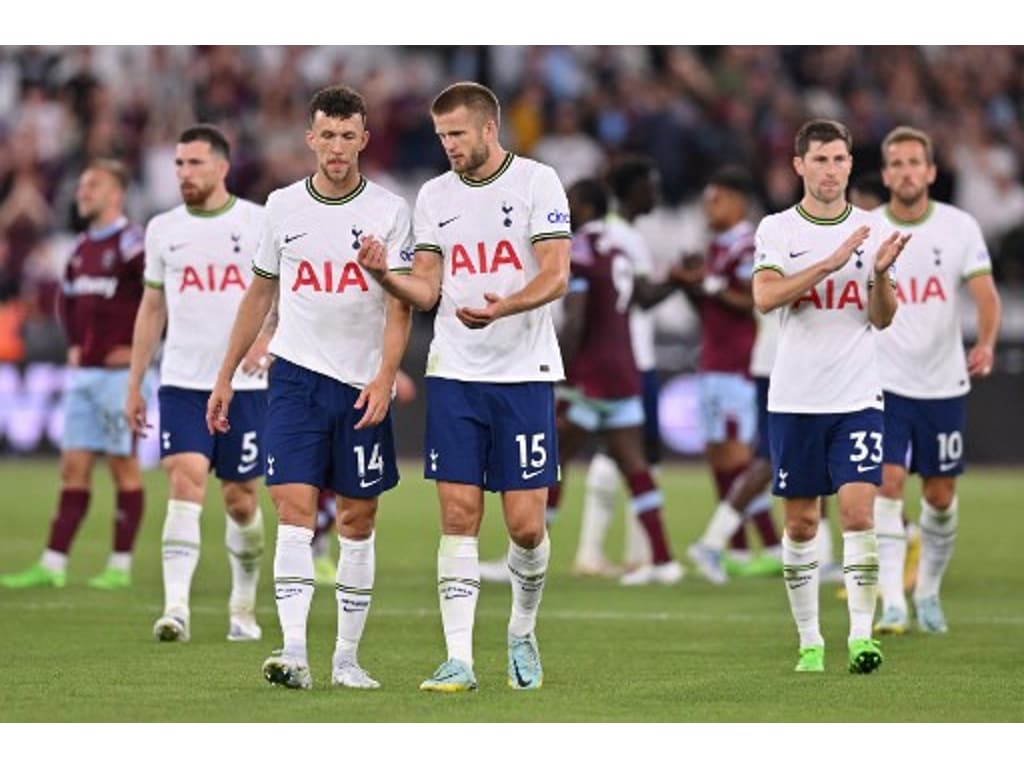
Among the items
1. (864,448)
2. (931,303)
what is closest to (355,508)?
(864,448)

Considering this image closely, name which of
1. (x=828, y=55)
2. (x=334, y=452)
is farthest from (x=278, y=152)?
(x=334, y=452)

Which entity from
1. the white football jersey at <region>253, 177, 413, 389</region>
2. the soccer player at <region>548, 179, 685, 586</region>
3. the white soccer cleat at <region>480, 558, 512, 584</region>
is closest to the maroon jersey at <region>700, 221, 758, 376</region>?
the soccer player at <region>548, 179, 685, 586</region>

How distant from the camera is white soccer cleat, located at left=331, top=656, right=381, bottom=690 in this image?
416 inches

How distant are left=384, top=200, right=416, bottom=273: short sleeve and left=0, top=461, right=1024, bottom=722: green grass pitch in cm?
178

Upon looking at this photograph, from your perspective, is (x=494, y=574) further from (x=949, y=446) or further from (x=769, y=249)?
(x=769, y=249)

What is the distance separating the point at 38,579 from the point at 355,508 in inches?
226

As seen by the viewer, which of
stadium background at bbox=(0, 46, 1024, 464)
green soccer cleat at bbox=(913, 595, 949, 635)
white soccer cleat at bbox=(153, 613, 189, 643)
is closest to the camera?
white soccer cleat at bbox=(153, 613, 189, 643)

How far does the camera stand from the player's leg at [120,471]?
1555cm

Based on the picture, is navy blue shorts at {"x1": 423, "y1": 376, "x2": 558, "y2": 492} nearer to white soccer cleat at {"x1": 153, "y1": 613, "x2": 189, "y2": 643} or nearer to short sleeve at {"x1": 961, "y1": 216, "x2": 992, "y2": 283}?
white soccer cleat at {"x1": 153, "y1": 613, "x2": 189, "y2": 643}

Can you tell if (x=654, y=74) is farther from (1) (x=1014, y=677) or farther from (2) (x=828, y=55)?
(1) (x=1014, y=677)

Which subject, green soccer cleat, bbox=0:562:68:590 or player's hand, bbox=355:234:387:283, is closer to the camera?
player's hand, bbox=355:234:387:283

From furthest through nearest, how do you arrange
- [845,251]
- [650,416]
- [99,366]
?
1. [650,416]
2. [99,366]
3. [845,251]

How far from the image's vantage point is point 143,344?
496 inches

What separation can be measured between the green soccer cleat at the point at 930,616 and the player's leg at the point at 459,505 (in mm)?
3826
